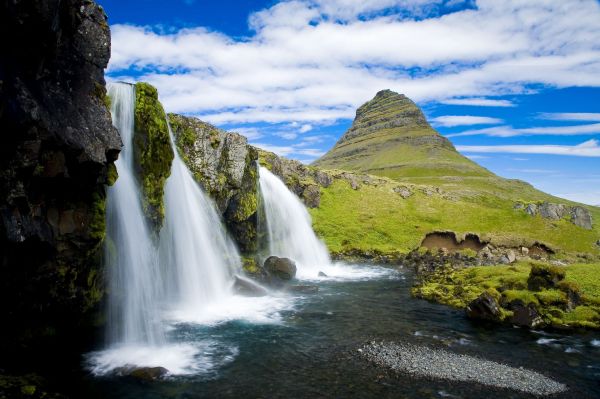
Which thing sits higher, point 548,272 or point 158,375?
point 548,272

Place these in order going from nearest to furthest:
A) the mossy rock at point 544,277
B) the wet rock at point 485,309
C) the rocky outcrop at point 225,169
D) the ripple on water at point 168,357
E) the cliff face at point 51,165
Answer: the cliff face at point 51,165
the ripple on water at point 168,357
the wet rock at point 485,309
the mossy rock at point 544,277
the rocky outcrop at point 225,169

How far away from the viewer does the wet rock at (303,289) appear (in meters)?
42.9

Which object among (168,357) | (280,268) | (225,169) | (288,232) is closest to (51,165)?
(168,357)

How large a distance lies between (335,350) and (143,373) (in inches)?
458

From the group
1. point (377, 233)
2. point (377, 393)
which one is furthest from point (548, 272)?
point (377, 233)

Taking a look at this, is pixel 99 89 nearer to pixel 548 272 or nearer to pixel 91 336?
pixel 91 336

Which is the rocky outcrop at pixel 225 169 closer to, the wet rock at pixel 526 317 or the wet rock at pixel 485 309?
the wet rock at pixel 485 309

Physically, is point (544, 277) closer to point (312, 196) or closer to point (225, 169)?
point (225, 169)

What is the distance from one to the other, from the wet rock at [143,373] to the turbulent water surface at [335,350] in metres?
0.50

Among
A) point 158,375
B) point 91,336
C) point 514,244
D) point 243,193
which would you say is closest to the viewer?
point 158,375

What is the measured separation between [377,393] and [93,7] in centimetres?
2745

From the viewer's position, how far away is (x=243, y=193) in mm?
50844

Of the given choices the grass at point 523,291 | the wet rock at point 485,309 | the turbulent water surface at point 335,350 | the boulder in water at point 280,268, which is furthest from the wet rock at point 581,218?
the boulder in water at point 280,268

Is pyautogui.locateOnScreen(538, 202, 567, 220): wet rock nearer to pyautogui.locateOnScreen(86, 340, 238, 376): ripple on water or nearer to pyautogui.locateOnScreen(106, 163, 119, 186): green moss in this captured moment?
pyautogui.locateOnScreen(86, 340, 238, 376): ripple on water
